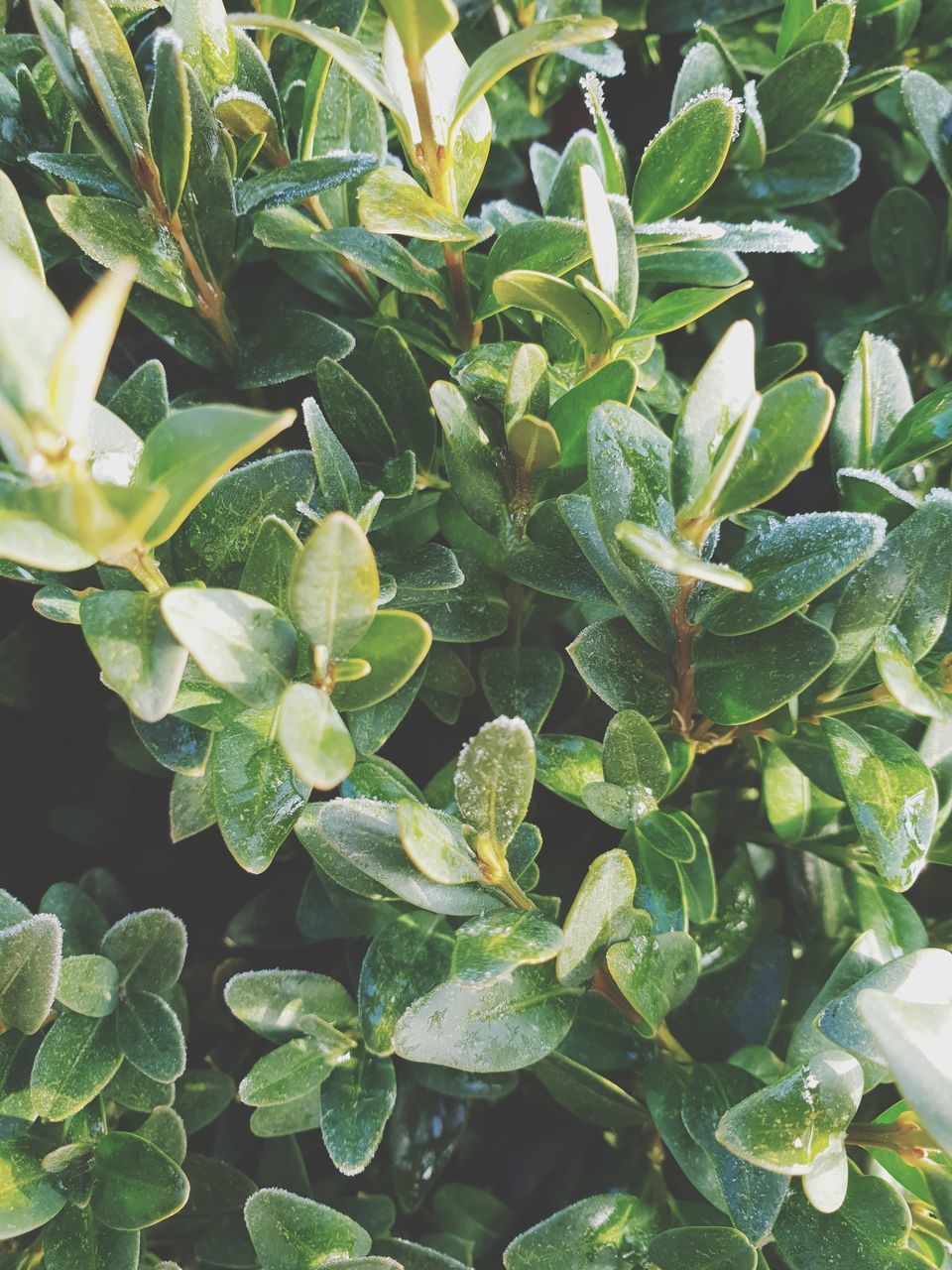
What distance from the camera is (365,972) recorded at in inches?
30.2

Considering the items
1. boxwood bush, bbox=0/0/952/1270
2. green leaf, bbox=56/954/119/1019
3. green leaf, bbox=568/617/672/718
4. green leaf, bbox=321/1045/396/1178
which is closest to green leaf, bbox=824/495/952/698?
boxwood bush, bbox=0/0/952/1270

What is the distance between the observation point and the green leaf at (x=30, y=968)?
700 mm

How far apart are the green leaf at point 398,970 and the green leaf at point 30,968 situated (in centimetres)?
21

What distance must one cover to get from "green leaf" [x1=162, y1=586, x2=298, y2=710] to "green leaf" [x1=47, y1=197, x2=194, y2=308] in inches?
10.8

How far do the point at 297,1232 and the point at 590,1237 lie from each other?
21 cm

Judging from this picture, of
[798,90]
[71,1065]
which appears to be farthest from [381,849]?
[798,90]

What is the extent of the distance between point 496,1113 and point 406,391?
0.70 m

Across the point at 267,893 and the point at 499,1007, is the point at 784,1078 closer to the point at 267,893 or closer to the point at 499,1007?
the point at 499,1007

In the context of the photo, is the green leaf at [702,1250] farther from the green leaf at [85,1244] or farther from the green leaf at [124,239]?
the green leaf at [124,239]

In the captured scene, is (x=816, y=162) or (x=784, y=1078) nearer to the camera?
(x=784, y=1078)

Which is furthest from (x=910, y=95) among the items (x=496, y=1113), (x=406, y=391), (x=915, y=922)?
(x=496, y=1113)

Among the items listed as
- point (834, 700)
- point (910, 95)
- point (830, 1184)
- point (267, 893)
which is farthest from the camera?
point (267, 893)

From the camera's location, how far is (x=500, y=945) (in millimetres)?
587

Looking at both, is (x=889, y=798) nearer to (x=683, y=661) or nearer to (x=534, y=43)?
(x=683, y=661)
